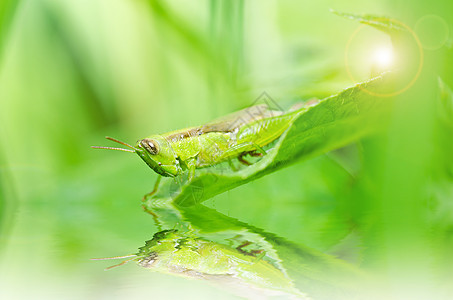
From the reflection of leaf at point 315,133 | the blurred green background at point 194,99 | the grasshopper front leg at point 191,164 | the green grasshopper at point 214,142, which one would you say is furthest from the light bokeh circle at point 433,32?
the grasshopper front leg at point 191,164

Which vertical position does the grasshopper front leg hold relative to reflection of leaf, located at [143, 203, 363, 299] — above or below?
above

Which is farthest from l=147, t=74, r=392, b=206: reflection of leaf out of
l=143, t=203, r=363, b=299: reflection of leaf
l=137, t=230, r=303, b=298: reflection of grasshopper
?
l=137, t=230, r=303, b=298: reflection of grasshopper

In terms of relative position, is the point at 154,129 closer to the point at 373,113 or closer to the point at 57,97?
the point at 57,97

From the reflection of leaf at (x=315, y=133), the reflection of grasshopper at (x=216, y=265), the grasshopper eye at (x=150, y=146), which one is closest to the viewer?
the reflection of grasshopper at (x=216, y=265)

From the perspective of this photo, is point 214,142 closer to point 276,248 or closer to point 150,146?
point 150,146

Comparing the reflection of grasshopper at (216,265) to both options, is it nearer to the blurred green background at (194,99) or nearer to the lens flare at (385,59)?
the blurred green background at (194,99)

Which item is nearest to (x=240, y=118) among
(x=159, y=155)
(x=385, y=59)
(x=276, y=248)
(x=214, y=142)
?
(x=214, y=142)

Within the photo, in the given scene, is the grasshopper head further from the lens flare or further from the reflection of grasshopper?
the lens flare
